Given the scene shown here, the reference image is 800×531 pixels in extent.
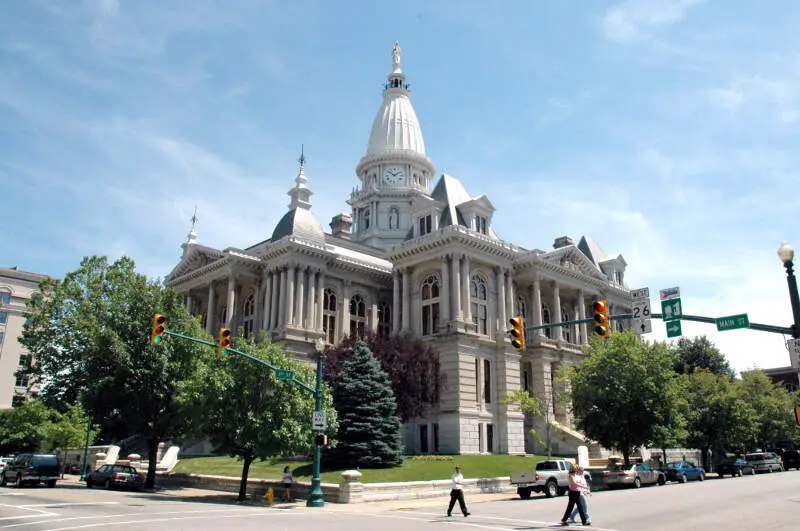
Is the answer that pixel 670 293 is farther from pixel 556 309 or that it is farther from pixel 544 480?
pixel 556 309

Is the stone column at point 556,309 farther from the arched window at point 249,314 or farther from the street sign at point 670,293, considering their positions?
the street sign at point 670,293

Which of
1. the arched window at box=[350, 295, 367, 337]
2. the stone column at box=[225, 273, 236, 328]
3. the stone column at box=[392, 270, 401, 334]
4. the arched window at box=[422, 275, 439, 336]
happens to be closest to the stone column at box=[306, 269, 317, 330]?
the arched window at box=[350, 295, 367, 337]

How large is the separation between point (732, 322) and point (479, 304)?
38.2 m

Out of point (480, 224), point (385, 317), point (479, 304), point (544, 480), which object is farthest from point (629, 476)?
point (385, 317)

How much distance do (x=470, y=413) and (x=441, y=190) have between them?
22.1 meters

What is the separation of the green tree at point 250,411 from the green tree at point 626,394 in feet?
65.2

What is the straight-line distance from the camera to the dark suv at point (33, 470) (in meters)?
35.9

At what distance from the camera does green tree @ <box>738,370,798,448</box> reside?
60844 mm

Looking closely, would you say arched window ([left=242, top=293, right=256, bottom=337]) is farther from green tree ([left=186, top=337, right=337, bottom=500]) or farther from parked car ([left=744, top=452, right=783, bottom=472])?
parked car ([left=744, top=452, right=783, bottom=472])

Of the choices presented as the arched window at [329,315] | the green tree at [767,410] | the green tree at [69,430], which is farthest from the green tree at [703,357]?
the green tree at [69,430]

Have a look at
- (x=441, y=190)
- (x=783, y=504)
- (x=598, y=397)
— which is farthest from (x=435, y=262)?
(x=783, y=504)

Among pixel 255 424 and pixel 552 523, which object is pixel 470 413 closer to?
pixel 255 424

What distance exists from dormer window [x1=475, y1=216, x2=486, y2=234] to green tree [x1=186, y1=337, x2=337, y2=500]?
3186 cm

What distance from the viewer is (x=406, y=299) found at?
5825cm
